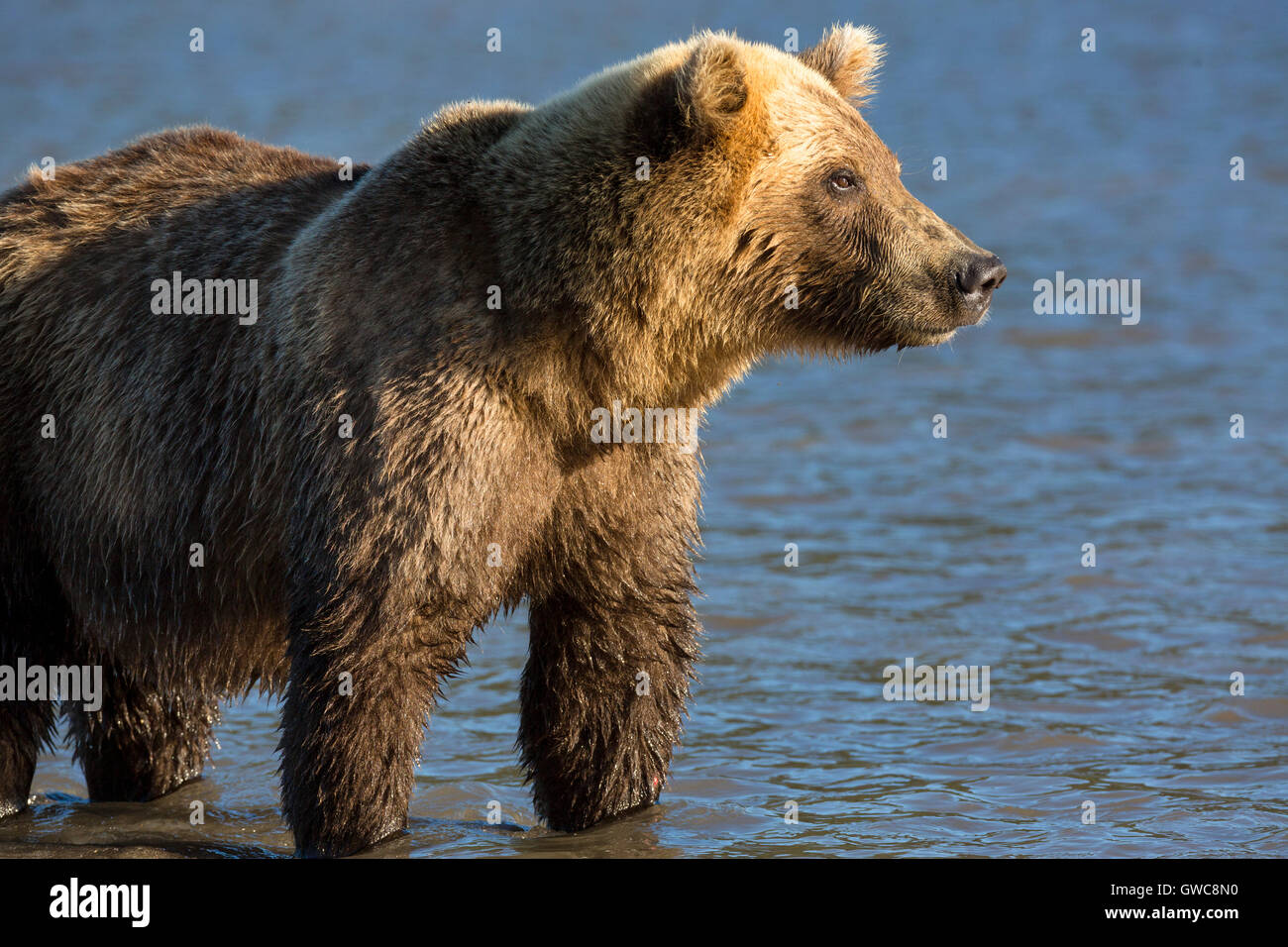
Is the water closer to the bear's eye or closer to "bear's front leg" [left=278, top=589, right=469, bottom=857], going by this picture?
"bear's front leg" [left=278, top=589, right=469, bottom=857]

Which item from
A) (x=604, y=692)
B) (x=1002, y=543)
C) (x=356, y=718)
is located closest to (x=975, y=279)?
(x=604, y=692)

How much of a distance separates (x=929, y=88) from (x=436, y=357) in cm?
2019

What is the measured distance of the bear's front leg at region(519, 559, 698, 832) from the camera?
6.61m

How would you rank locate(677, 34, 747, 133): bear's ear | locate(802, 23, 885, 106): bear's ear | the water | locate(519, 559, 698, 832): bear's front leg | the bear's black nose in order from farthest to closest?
the water, locate(802, 23, 885, 106): bear's ear, locate(519, 559, 698, 832): bear's front leg, the bear's black nose, locate(677, 34, 747, 133): bear's ear

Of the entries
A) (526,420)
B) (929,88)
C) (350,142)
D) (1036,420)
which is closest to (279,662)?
(526,420)

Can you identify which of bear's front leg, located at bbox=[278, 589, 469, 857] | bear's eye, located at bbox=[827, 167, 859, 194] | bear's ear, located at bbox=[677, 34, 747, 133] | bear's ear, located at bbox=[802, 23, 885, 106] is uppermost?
bear's ear, located at bbox=[802, 23, 885, 106]

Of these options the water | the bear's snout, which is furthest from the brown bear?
the water

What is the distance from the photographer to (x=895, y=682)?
360 inches

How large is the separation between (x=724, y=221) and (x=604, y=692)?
5.90 feet

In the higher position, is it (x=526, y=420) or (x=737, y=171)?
(x=737, y=171)

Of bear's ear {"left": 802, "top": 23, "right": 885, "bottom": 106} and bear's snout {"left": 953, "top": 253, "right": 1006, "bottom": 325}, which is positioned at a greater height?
bear's ear {"left": 802, "top": 23, "right": 885, "bottom": 106}

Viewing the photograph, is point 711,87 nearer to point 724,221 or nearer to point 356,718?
point 724,221
